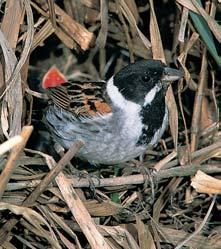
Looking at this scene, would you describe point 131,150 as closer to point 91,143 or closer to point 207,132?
point 91,143

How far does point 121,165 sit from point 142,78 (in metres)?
0.42

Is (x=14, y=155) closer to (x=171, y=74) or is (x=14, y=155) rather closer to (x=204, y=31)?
(x=171, y=74)

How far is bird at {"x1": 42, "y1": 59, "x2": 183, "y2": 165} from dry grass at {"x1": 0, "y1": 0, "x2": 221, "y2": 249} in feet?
0.26

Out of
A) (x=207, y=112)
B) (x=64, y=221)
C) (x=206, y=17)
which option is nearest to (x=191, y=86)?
(x=207, y=112)

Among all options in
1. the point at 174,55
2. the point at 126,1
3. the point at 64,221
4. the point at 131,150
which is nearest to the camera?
the point at 64,221

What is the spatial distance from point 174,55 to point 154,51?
1.39 feet

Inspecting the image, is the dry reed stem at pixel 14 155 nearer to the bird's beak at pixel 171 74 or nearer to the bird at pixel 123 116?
the bird at pixel 123 116

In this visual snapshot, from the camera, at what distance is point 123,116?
310 cm

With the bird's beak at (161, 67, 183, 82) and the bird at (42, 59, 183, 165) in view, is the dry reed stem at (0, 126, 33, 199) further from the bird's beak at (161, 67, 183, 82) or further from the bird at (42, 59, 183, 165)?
the bird's beak at (161, 67, 183, 82)

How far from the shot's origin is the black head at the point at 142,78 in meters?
3.07

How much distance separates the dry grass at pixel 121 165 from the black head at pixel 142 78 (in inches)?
3.0

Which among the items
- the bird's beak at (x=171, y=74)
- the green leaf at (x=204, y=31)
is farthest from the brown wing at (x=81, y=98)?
the green leaf at (x=204, y=31)

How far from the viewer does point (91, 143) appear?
3.10 metres

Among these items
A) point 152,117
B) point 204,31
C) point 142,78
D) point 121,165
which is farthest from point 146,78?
point 121,165
